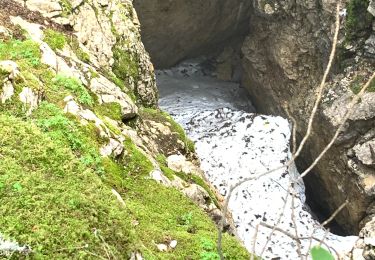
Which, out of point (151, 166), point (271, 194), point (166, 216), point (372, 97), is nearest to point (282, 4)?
point (372, 97)

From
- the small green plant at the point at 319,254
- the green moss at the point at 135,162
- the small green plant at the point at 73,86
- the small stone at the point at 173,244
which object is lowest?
the small stone at the point at 173,244

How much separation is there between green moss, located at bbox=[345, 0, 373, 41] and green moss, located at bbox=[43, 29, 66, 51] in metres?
8.14

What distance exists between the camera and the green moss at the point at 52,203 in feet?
9.81

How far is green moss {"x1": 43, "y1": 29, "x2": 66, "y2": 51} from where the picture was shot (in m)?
7.43

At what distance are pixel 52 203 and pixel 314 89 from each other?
11.4m

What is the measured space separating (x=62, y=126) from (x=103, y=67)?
12.8 feet

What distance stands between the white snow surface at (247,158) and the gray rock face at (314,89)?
0.81 meters

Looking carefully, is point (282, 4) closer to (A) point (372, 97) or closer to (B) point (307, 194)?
(A) point (372, 97)

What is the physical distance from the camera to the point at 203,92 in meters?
18.7

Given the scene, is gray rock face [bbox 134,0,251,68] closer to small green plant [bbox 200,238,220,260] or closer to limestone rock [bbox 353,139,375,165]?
limestone rock [bbox 353,139,375,165]

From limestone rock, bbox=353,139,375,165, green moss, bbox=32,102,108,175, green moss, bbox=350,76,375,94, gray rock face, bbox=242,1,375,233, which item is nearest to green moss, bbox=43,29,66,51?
green moss, bbox=32,102,108,175

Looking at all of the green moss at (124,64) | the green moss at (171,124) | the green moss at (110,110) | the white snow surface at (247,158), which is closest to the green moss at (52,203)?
the green moss at (110,110)

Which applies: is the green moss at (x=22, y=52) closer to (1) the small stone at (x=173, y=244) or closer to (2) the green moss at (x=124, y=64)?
(2) the green moss at (x=124, y=64)

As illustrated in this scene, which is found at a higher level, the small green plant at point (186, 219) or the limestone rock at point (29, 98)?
the limestone rock at point (29, 98)
